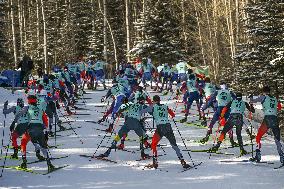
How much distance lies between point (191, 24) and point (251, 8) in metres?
28.9

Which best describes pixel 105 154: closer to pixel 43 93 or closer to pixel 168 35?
pixel 43 93

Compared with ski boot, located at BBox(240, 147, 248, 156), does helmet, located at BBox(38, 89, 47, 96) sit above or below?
above

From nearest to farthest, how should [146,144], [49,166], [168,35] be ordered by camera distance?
[49,166], [146,144], [168,35]

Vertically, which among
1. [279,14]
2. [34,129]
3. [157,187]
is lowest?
[157,187]

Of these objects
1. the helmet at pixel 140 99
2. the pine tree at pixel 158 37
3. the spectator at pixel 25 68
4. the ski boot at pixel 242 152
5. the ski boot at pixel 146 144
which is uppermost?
the pine tree at pixel 158 37

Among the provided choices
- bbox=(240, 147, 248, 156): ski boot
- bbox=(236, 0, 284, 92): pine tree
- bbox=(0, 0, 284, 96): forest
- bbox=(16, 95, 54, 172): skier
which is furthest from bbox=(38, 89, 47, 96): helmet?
bbox=(236, 0, 284, 92): pine tree

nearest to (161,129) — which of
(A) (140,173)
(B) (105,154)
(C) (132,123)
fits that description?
(C) (132,123)

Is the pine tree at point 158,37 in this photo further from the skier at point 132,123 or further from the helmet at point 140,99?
the skier at point 132,123

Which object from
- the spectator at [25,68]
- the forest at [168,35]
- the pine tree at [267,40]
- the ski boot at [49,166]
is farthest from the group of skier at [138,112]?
the spectator at [25,68]

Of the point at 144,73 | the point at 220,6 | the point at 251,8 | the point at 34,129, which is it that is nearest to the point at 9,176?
the point at 34,129

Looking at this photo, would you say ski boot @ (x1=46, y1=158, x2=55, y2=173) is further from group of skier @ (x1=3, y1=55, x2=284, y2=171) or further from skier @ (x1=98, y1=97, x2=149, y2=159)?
skier @ (x1=98, y1=97, x2=149, y2=159)

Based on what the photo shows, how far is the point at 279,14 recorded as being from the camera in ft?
68.5

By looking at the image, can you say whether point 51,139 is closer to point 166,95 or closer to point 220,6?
point 166,95

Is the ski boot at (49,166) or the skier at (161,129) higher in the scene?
the skier at (161,129)
